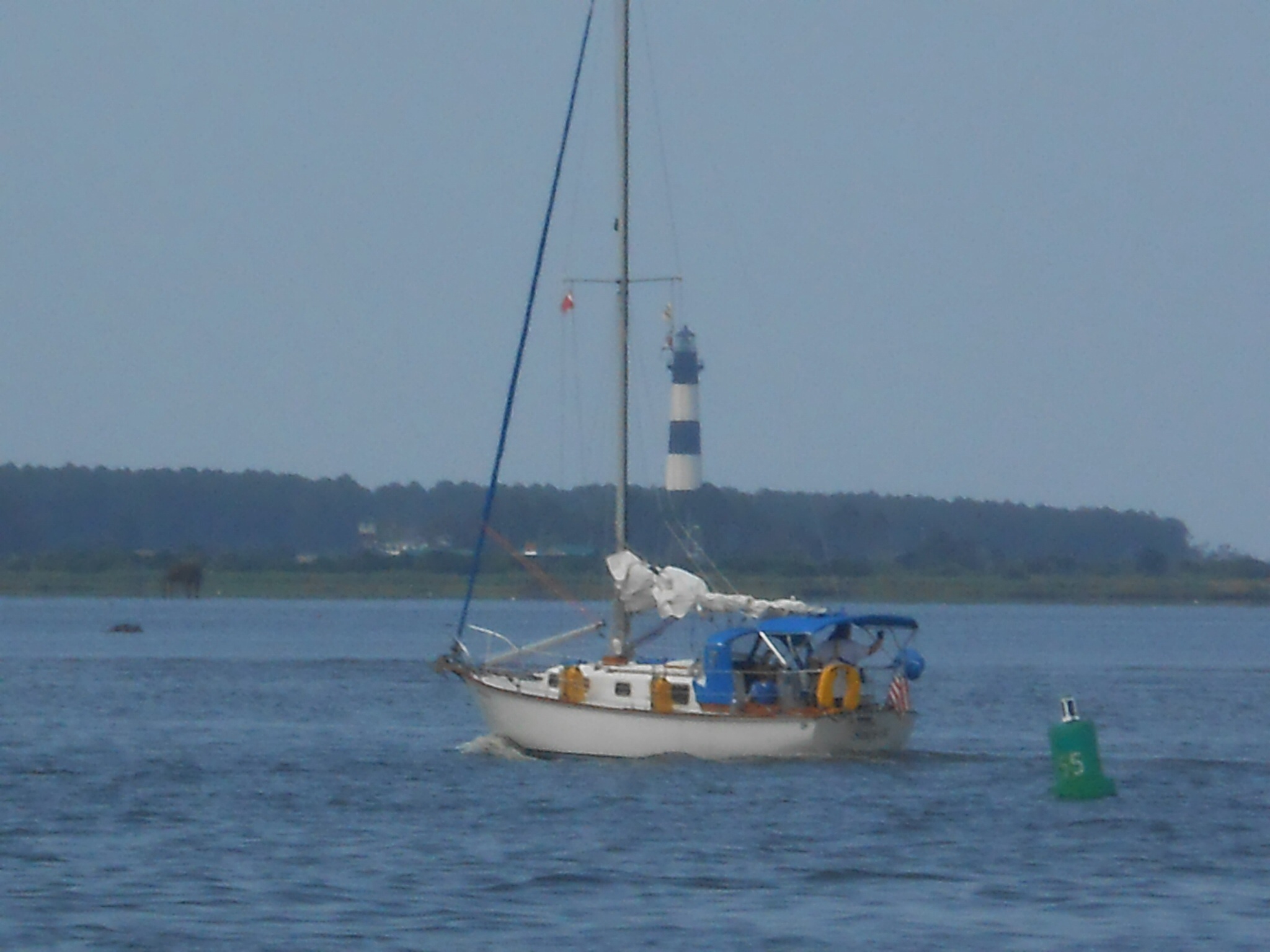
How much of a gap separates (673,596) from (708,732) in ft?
11.5

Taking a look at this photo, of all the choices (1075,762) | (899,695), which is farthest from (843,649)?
(1075,762)

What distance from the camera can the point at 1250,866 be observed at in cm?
2623

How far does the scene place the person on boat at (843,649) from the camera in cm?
3831

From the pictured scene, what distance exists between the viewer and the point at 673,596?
39.2 metres

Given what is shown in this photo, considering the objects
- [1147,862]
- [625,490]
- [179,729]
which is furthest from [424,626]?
[1147,862]

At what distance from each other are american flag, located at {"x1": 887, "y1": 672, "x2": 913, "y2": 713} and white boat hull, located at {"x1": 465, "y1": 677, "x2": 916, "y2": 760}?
6.4 inches

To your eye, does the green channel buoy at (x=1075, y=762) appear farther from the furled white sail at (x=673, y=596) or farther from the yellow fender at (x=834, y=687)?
the furled white sail at (x=673, y=596)

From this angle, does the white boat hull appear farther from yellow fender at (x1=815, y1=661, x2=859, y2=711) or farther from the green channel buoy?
the green channel buoy

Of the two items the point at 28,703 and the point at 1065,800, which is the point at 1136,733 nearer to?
the point at 1065,800

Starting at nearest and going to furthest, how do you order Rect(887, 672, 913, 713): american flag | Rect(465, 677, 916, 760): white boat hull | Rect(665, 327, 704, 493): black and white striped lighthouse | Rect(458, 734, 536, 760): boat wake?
Rect(465, 677, 916, 760): white boat hull < Rect(887, 672, 913, 713): american flag < Rect(458, 734, 536, 760): boat wake < Rect(665, 327, 704, 493): black and white striped lighthouse

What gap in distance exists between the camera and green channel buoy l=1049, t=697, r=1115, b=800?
3325 cm

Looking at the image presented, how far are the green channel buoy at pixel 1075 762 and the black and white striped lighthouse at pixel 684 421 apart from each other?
8079cm

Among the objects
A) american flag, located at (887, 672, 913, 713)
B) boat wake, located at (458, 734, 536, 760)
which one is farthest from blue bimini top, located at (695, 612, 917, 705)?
boat wake, located at (458, 734, 536, 760)

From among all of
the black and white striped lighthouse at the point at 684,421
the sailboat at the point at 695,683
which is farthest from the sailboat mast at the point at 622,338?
the black and white striped lighthouse at the point at 684,421
